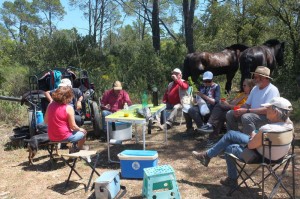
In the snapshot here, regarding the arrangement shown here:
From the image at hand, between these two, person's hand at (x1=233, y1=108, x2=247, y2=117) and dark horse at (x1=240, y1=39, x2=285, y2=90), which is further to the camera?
dark horse at (x1=240, y1=39, x2=285, y2=90)

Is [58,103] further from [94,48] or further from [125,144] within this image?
[94,48]

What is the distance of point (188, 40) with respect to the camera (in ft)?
42.8

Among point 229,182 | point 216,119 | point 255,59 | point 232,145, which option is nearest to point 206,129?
point 216,119

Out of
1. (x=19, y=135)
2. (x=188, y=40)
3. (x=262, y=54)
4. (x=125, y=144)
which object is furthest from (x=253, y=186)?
(x=188, y=40)

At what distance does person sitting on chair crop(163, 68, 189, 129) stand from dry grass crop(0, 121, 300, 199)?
528mm

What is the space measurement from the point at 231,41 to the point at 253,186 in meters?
10.3

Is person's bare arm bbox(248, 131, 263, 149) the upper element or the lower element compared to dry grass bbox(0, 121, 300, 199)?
upper

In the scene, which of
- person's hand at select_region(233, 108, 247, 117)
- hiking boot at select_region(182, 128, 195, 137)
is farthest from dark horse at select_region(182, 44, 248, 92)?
person's hand at select_region(233, 108, 247, 117)

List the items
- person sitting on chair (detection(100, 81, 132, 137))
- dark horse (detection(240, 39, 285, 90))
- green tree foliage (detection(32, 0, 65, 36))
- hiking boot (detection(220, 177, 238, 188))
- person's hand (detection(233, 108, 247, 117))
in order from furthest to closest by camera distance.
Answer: green tree foliage (detection(32, 0, 65, 36))
dark horse (detection(240, 39, 285, 90))
person sitting on chair (detection(100, 81, 132, 137))
person's hand (detection(233, 108, 247, 117))
hiking boot (detection(220, 177, 238, 188))

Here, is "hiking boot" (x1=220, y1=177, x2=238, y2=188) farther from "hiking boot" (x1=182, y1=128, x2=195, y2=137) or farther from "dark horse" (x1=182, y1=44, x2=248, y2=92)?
"dark horse" (x1=182, y1=44, x2=248, y2=92)

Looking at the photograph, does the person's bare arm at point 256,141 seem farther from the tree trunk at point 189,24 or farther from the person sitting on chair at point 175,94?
the tree trunk at point 189,24

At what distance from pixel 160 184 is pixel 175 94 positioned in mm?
3003

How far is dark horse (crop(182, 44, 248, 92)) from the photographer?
869cm

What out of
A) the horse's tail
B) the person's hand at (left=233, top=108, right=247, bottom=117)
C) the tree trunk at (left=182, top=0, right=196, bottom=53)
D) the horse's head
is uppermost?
the tree trunk at (left=182, top=0, right=196, bottom=53)
